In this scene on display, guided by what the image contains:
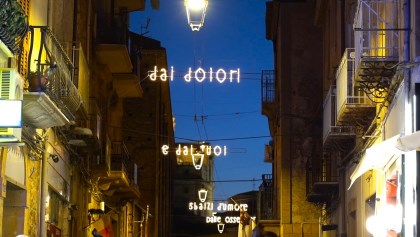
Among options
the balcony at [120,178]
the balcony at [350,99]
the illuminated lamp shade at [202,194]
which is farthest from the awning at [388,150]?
the illuminated lamp shade at [202,194]

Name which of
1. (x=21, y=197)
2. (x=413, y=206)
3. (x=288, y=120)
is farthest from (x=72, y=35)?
(x=288, y=120)

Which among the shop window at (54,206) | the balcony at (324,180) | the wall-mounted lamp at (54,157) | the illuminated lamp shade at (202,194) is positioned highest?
the illuminated lamp shade at (202,194)

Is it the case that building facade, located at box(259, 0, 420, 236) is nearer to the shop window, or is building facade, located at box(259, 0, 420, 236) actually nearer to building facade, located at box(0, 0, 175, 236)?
the shop window

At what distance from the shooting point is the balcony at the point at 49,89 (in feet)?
42.8

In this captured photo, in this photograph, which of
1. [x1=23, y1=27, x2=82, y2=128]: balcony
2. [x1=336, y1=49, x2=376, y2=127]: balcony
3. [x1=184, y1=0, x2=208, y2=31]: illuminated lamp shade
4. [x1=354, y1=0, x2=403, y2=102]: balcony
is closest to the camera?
[x1=23, y1=27, x2=82, y2=128]: balcony

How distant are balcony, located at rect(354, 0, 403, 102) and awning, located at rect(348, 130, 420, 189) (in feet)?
4.59

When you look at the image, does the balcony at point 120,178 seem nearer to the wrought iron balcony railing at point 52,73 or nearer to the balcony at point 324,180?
the balcony at point 324,180

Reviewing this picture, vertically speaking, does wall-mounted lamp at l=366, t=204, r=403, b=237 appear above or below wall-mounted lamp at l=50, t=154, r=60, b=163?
below

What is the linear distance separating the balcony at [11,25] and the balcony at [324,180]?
598 inches

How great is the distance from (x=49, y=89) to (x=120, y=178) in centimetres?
1468

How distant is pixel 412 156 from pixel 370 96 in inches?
172

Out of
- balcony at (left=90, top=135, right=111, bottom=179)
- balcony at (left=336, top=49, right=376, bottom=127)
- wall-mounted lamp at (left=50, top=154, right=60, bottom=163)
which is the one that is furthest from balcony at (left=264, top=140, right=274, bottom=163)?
wall-mounted lamp at (left=50, top=154, right=60, bottom=163)

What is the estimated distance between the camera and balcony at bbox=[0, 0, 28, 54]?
11.1 m

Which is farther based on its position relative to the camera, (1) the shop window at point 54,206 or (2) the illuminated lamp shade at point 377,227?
(1) the shop window at point 54,206
